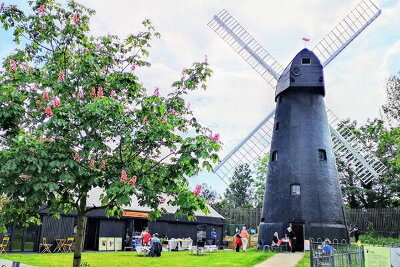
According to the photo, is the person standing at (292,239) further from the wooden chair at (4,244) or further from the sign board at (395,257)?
the wooden chair at (4,244)

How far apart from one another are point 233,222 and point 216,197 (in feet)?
177

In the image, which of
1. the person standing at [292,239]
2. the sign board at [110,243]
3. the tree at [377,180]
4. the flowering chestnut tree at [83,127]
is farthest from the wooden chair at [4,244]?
the tree at [377,180]

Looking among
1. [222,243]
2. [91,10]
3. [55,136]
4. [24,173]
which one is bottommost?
[222,243]

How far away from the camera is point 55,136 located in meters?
8.04

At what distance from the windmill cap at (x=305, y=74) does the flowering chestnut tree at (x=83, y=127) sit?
16.5 metres

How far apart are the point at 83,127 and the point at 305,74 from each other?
19926 mm

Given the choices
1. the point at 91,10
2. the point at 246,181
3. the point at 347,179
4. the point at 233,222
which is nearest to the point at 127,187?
the point at 91,10

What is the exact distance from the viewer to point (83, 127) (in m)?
7.97

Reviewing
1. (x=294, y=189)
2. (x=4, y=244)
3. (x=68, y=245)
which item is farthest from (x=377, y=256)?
(x=4, y=244)

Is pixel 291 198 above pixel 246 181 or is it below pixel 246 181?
below

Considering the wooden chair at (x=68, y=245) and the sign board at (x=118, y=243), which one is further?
the sign board at (x=118, y=243)

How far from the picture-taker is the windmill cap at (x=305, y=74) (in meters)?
25.0

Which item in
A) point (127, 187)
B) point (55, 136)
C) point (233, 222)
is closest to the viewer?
point (127, 187)

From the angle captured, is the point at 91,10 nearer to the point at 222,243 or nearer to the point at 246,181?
the point at 222,243
